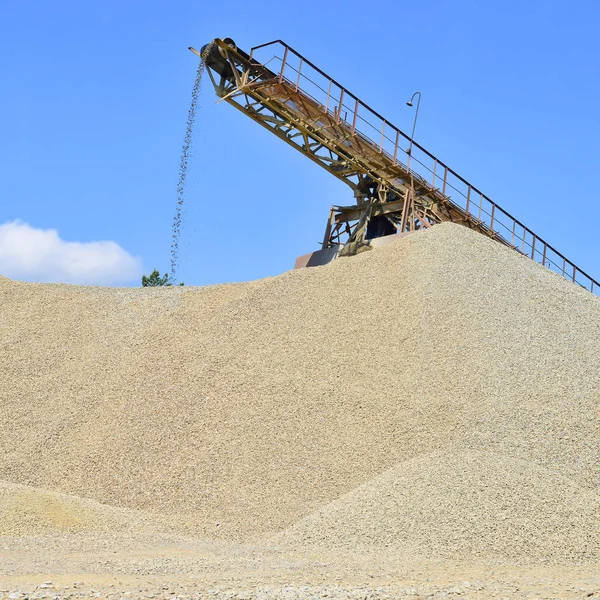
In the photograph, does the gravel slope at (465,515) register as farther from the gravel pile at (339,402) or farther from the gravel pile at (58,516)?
the gravel pile at (58,516)

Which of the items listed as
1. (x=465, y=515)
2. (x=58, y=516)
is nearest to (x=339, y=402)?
(x=465, y=515)

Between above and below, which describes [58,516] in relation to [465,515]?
below

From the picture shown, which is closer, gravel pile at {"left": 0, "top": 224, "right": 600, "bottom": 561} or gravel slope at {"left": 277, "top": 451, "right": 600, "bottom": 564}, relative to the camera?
gravel slope at {"left": 277, "top": 451, "right": 600, "bottom": 564}

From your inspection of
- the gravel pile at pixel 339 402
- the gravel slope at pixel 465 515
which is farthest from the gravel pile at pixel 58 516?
the gravel slope at pixel 465 515

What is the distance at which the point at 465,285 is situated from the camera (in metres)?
18.7

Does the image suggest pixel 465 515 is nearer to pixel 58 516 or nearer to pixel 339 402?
pixel 339 402

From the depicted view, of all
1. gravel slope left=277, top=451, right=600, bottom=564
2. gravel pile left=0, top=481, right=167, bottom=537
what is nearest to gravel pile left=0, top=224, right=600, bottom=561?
gravel slope left=277, top=451, right=600, bottom=564

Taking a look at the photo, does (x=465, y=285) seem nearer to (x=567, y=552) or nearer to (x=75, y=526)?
(x=567, y=552)

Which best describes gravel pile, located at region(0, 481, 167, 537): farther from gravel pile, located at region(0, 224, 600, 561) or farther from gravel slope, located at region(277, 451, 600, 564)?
gravel slope, located at region(277, 451, 600, 564)

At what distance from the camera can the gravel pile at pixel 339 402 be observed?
12.2 m

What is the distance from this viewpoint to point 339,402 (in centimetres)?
1541

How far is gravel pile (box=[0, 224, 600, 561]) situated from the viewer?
480 inches

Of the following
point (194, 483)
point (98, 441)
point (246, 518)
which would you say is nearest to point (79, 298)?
point (98, 441)

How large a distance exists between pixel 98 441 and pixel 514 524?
7.86 metres
